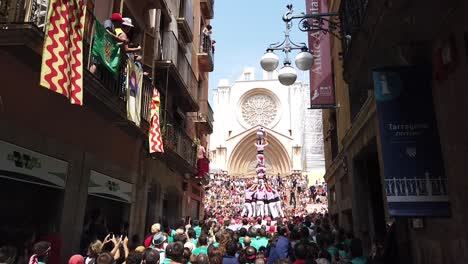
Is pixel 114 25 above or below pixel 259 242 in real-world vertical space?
above

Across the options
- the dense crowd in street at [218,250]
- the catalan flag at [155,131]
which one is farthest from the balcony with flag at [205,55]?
the dense crowd in street at [218,250]

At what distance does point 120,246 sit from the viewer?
5.86m

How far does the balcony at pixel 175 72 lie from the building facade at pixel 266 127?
Result: 37365 mm

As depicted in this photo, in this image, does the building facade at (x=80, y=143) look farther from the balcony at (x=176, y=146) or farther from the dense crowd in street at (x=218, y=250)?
the dense crowd in street at (x=218, y=250)

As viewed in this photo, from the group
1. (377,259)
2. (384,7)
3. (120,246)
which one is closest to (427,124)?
(384,7)

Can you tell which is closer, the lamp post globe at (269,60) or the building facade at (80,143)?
the building facade at (80,143)

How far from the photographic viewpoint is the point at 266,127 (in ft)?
183

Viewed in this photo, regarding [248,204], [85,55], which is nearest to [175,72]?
[85,55]

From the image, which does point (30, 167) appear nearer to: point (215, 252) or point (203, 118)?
point (215, 252)

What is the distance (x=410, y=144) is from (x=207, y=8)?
20.1 m

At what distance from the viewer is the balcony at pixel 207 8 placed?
74.1ft

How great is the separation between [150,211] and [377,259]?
8.91 metres

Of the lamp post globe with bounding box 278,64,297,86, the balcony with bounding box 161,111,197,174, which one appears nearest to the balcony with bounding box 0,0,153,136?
the balcony with bounding box 161,111,197,174

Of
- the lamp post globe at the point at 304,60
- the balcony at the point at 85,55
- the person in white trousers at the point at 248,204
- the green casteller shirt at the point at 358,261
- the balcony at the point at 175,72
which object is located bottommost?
the green casteller shirt at the point at 358,261
